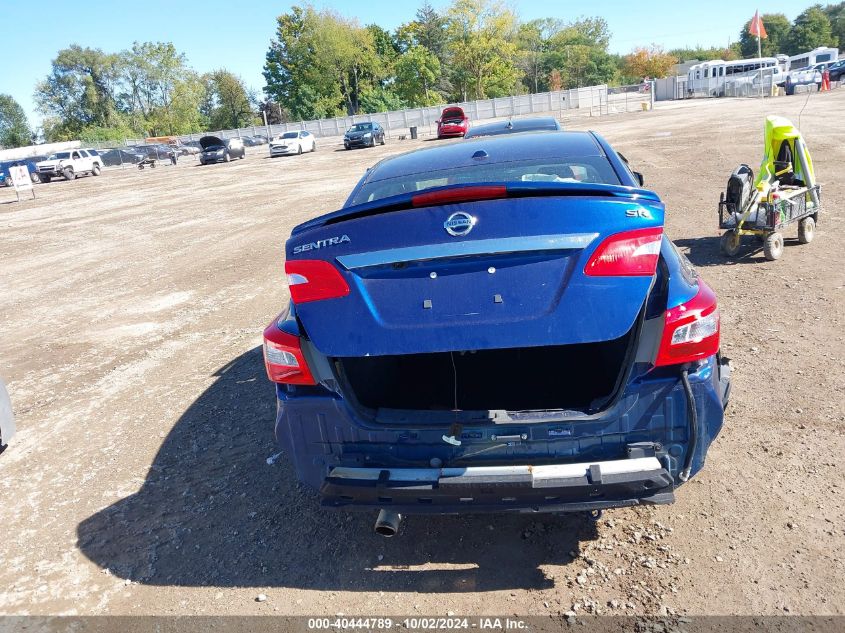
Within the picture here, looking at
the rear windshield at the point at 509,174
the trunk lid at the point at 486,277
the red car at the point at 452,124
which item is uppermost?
the red car at the point at 452,124

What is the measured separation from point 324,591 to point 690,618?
1542mm

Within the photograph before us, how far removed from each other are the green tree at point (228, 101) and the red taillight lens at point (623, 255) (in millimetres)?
98603

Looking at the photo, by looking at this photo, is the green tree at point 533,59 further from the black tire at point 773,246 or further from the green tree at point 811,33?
the black tire at point 773,246

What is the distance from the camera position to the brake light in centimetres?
250

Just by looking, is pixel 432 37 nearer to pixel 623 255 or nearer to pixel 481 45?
pixel 481 45

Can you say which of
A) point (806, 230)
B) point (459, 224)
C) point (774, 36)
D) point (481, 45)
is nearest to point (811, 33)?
point (774, 36)

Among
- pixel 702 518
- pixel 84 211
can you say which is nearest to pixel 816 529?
pixel 702 518

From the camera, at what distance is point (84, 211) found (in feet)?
66.7

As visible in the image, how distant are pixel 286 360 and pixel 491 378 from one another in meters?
1.15

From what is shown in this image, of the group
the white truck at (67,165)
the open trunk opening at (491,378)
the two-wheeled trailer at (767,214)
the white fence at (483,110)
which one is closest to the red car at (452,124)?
the white fence at (483,110)

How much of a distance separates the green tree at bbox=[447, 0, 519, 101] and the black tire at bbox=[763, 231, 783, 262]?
79.1m

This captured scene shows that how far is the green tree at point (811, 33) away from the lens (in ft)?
338

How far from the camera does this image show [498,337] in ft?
7.98

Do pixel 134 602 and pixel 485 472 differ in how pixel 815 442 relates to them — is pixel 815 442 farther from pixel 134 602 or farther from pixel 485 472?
pixel 134 602
